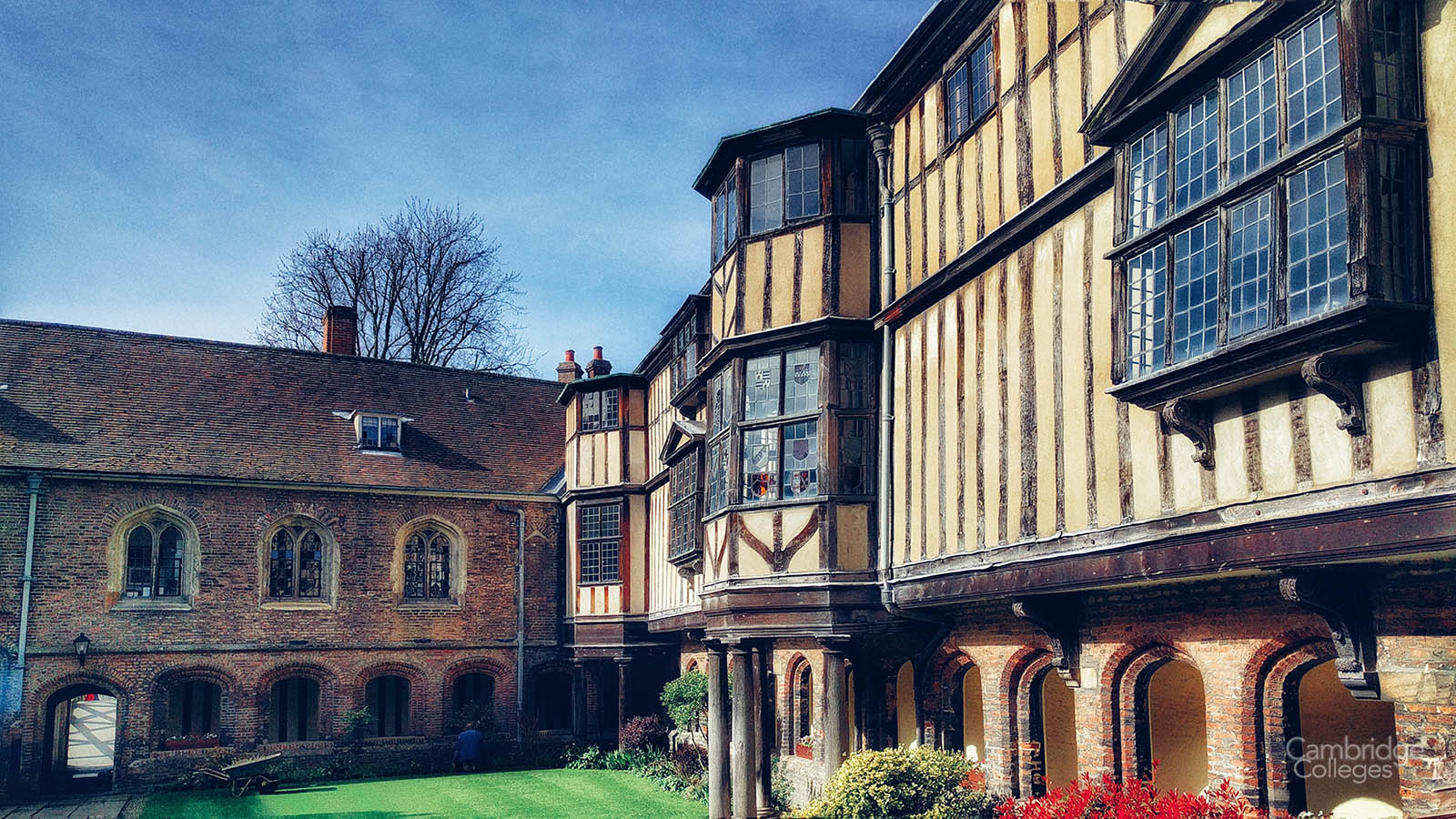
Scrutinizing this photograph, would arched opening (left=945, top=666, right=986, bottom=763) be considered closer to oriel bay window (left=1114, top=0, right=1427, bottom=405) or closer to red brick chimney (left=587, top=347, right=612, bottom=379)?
oriel bay window (left=1114, top=0, right=1427, bottom=405)

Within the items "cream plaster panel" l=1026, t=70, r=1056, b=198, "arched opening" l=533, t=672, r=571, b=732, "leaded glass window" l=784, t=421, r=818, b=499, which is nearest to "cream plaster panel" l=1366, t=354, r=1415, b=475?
"cream plaster panel" l=1026, t=70, r=1056, b=198

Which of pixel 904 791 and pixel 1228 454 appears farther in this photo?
pixel 904 791

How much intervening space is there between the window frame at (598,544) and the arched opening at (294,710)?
6097mm

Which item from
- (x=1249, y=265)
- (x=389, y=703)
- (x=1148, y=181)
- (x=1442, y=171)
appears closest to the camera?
(x=1442, y=171)

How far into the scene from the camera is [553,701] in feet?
89.4

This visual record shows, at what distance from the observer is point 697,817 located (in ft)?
56.9

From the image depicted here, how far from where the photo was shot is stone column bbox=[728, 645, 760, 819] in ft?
46.7

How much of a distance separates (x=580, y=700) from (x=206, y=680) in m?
7.76

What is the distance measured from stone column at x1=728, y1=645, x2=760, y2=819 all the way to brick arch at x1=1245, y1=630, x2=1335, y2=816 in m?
6.86

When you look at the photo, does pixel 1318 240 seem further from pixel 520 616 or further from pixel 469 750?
pixel 520 616

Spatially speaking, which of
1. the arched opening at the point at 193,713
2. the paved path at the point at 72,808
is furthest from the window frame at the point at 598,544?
the paved path at the point at 72,808


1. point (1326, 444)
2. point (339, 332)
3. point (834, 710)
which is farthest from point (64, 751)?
point (1326, 444)

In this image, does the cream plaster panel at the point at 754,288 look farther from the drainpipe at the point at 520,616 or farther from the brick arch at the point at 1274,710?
the drainpipe at the point at 520,616

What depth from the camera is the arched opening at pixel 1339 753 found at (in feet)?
27.5
